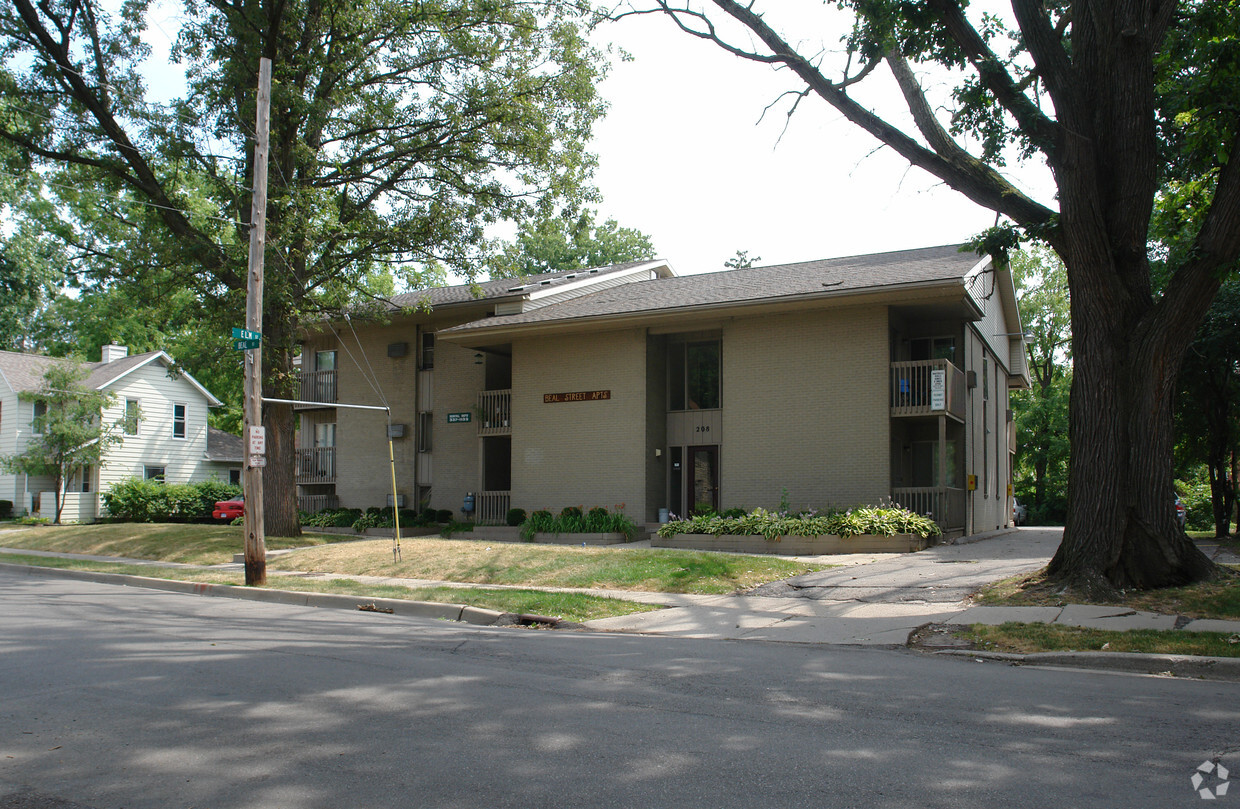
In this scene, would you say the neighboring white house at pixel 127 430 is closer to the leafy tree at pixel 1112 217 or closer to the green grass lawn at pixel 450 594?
the green grass lawn at pixel 450 594

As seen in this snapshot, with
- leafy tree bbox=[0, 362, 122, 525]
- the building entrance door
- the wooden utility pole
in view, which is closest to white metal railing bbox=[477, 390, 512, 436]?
the building entrance door

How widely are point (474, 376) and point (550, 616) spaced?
55.7 ft

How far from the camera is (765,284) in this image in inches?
893

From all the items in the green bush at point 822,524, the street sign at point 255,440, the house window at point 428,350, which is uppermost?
the house window at point 428,350

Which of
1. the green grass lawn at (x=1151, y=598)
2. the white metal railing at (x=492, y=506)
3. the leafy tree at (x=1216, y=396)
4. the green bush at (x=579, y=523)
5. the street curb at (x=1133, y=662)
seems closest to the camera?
the street curb at (x=1133, y=662)

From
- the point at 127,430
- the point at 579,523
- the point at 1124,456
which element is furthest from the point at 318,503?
the point at 1124,456

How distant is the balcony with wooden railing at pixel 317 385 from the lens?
30341mm

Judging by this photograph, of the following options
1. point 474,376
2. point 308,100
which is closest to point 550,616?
point 308,100

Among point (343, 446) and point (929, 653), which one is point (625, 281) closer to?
point (343, 446)

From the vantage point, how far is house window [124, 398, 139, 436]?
37844 millimetres

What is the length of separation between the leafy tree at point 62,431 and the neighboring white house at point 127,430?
35.6 inches

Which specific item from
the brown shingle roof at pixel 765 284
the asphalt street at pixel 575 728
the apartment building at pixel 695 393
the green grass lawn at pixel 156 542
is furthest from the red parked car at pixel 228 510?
the asphalt street at pixel 575 728

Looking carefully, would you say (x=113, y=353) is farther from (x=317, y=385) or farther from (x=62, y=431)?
(x=317, y=385)

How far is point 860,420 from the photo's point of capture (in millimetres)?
20281
